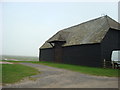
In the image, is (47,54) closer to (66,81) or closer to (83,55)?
(83,55)

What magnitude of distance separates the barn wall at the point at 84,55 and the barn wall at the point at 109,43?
87 centimetres

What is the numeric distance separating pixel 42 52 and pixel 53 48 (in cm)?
760

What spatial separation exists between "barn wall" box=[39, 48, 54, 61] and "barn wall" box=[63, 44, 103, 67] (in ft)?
16.5

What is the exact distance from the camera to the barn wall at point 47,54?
107 ft

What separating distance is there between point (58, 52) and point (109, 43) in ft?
38.8

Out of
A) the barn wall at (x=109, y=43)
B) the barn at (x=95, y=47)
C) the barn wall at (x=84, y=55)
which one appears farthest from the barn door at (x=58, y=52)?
the barn wall at (x=109, y=43)

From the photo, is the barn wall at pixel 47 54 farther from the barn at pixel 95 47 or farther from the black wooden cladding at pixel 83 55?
the black wooden cladding at pixel 83 55

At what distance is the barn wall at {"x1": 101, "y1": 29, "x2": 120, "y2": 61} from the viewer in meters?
21.1

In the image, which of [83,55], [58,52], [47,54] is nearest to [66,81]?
[83,55]

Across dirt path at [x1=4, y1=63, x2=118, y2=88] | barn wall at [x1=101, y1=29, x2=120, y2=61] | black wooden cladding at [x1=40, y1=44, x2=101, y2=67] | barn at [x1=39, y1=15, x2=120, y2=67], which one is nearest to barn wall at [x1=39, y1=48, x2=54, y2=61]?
barn at [x1=39, y1=15, x2=120, y2=67]

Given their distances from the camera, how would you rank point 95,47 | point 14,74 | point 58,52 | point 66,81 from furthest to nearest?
1. point 58,52
2. point 95,47
3. point 14,74
4. point 66,81

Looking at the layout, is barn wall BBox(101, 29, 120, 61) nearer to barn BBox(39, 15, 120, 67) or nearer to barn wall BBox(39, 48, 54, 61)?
barn BBox(39, 15, 120, 67)

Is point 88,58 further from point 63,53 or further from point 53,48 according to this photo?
point 53,48

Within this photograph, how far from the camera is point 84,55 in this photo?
2333cm
